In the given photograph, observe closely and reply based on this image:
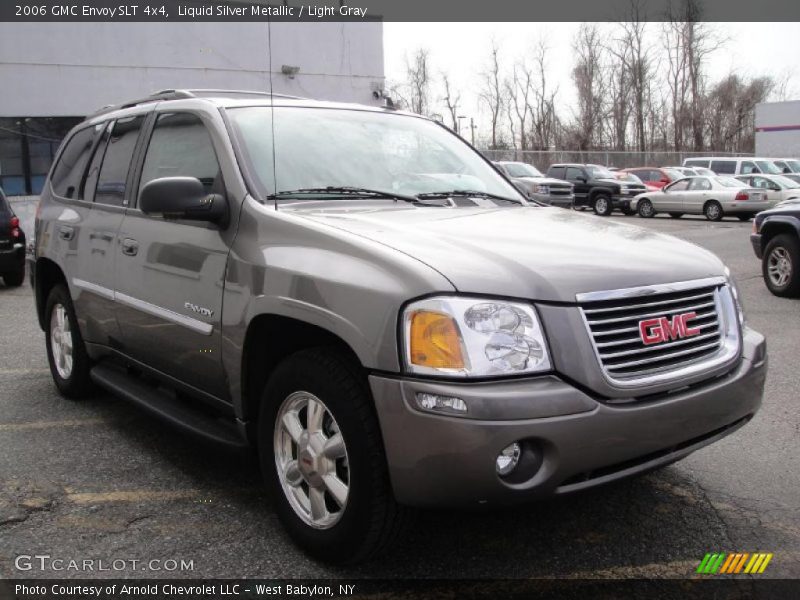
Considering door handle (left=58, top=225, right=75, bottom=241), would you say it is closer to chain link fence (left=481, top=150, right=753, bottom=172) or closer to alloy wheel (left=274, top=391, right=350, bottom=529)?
alloy wheel (left=274, top=391, right=350, bottom=529)

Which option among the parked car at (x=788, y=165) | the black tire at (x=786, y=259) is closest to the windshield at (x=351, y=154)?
the black tire at (x=786, y=259)

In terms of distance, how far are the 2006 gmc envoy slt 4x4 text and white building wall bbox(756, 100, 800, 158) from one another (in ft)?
136

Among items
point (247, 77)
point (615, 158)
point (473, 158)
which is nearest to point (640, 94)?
point (615, 158)

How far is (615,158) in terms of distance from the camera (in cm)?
4516

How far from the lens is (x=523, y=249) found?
2887 mm

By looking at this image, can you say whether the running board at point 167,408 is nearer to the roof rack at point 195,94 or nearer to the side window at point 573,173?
the roof rack at point 195,94

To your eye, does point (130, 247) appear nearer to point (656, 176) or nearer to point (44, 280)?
point (44, 280)

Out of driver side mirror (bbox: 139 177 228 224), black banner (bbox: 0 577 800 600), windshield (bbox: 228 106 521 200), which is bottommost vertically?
black banner (bbox: 0 577 800 600)

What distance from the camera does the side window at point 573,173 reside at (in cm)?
2805

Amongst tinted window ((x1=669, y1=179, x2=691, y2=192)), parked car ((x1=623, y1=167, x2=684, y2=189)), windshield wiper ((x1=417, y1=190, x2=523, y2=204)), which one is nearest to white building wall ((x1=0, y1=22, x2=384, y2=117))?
tinted window ((x1=669, y1=179, x2=691, y2=192))

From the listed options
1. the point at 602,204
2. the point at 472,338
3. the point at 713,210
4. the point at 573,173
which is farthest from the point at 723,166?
the point at 472,338

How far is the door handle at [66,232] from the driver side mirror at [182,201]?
5.84ft

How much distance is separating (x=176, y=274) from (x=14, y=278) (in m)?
9.04

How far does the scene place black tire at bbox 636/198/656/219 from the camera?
2509 centimetres
